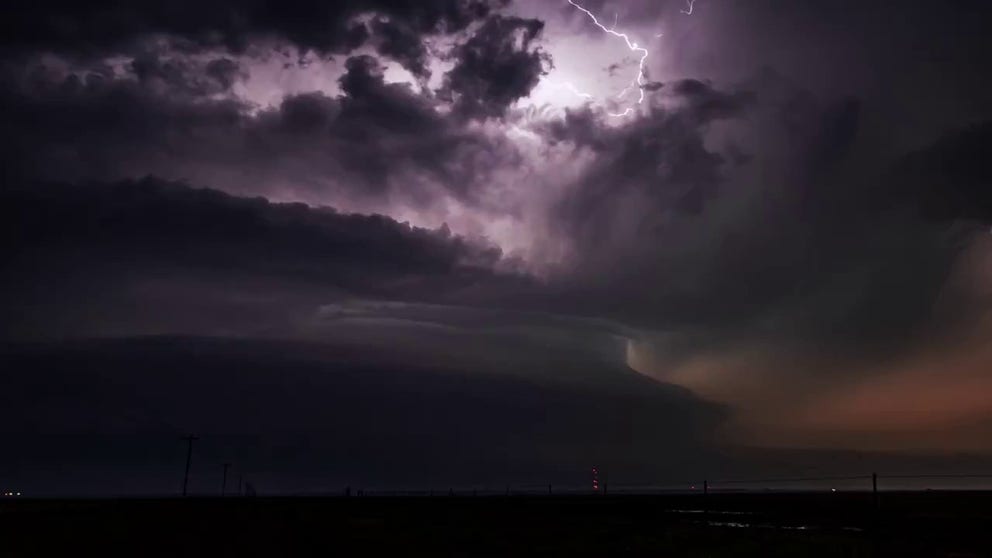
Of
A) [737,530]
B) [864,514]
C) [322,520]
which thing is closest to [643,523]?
[737,530]


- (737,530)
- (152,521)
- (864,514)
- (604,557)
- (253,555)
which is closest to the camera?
(604,557)

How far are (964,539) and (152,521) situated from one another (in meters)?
49.2

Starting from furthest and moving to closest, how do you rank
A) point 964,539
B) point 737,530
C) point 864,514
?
1. point 864,514
2. point 737,530
3. point 964,539

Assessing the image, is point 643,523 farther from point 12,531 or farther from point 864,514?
point 12,531

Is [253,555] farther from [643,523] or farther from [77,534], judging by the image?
[643,523]

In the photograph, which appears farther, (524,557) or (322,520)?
(322,520)

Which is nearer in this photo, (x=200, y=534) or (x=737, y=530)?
(x=737, y=530)

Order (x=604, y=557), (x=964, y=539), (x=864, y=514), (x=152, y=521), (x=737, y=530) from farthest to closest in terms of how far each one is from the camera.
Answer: (x=152, y=521), (x=864, y=514), (x=737, y=530), (x=964, y=539), (x=604, y=557)

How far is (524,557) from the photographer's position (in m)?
28.9

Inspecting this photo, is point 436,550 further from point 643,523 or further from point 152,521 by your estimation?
point 152,521

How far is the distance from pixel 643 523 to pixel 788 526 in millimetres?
7982

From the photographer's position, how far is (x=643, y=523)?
147 ft

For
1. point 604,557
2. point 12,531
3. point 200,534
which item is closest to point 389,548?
point 604,557

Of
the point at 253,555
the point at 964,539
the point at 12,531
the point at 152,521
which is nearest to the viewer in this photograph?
the point at 253,555
